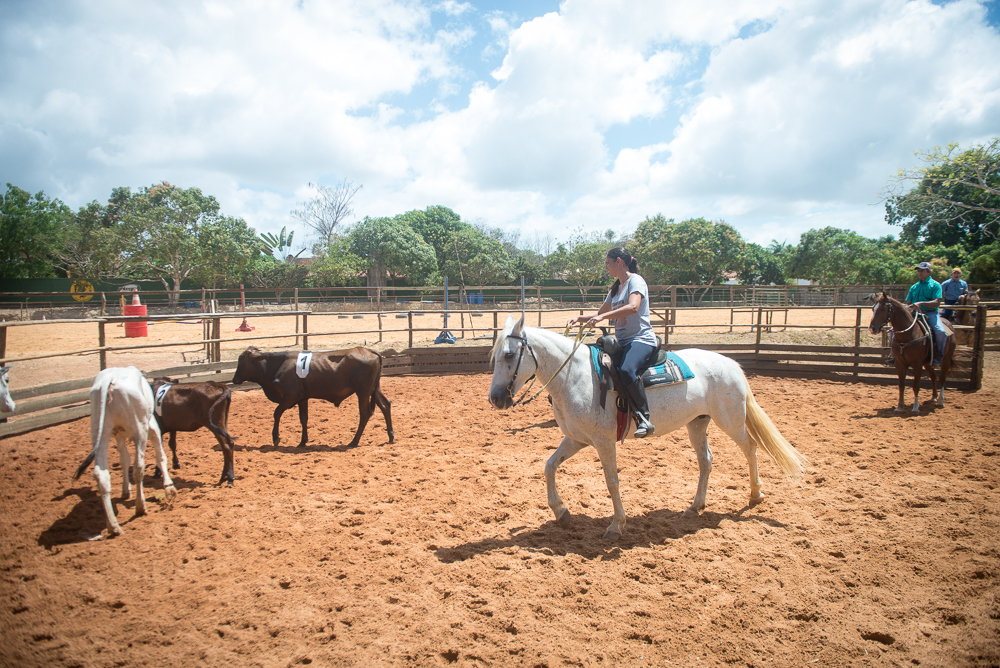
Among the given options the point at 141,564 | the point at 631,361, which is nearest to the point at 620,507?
the point at 631,361

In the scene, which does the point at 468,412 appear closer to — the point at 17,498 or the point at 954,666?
the point at 17,498

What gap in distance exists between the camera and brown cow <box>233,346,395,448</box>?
6.09m

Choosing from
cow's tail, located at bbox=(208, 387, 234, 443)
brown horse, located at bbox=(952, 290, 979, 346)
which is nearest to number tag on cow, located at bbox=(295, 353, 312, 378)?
cow's tail, located at bbox=(208, 387, 234, 443)

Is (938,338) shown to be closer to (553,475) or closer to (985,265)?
(553,475)

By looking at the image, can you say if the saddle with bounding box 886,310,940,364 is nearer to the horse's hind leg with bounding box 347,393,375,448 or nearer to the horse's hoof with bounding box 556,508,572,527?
the horse's hoof with bounding box 556,508,572,527

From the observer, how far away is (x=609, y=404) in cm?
374

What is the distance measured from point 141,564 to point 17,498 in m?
2.06

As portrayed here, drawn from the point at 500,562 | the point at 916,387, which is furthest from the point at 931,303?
the point at 500,562

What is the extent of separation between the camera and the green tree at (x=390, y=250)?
39938mm

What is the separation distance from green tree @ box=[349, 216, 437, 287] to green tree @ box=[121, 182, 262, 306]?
884 centimetres

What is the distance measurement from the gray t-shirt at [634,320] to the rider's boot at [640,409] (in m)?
0.35

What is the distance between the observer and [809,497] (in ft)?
14.3

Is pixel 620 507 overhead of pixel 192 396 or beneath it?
beneath

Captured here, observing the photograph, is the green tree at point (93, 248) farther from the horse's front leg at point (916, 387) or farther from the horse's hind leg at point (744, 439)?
the horse's front leg at point (916, 387)
